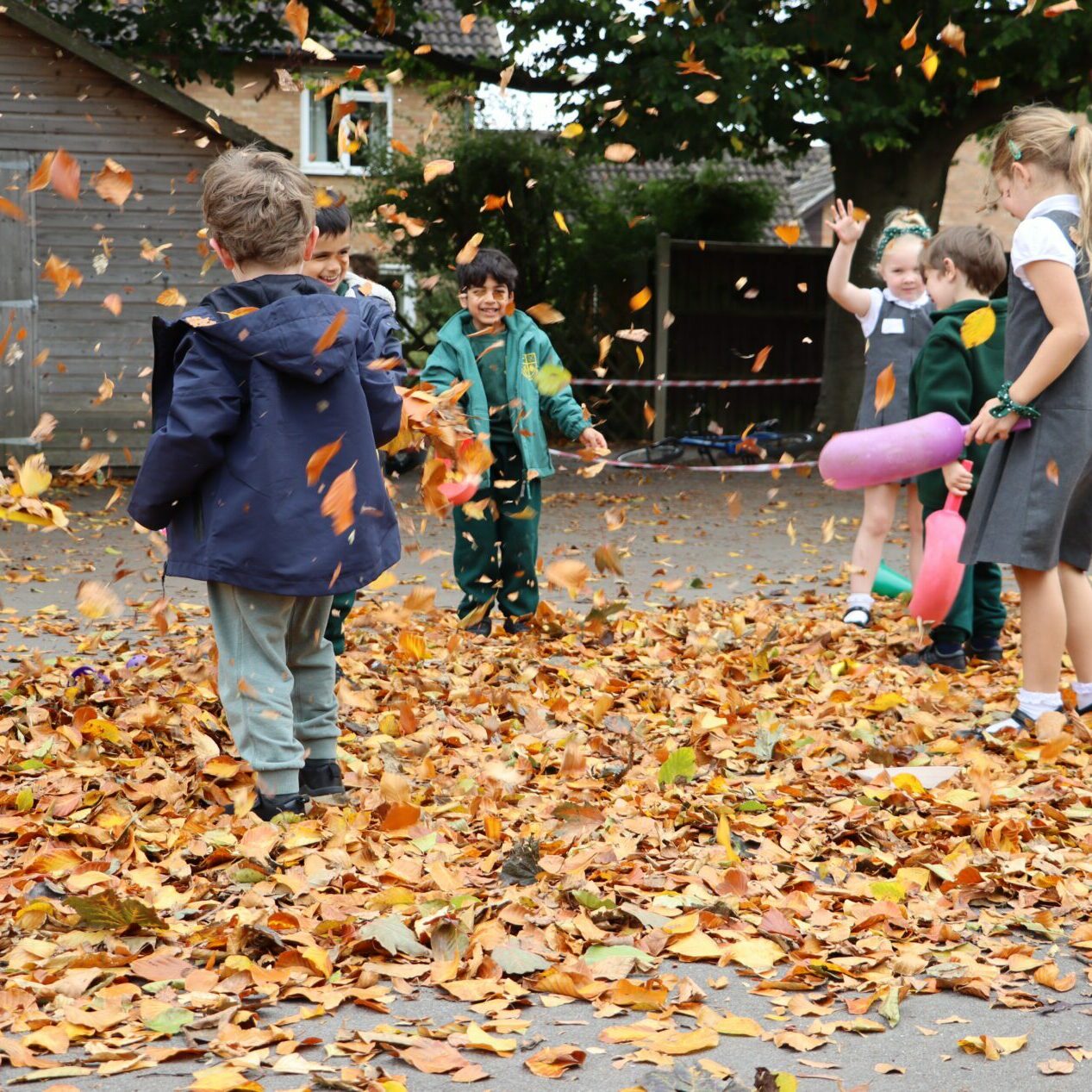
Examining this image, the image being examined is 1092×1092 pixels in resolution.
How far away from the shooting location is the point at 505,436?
23.0ft

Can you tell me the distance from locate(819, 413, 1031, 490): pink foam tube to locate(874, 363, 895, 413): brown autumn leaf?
102cm

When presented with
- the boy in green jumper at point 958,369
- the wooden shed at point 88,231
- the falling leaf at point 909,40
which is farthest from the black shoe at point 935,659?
the wooden shed at point 88,231

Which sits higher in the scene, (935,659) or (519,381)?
(519,381)

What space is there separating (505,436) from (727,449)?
36.8ft

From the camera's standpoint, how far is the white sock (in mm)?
5152

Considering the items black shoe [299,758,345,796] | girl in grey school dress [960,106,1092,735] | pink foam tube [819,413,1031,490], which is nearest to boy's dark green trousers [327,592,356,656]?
black shoe [299,758,345,796]

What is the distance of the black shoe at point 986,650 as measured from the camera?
6695 millimetres

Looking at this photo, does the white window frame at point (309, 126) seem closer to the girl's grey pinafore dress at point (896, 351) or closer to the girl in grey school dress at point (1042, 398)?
the girl's grey pinafore dress at point (896, 351)

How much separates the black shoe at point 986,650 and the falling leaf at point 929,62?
29.7 feet

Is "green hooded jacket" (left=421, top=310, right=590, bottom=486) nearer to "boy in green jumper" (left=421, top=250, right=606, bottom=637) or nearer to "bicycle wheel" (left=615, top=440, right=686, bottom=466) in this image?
"boy in green jumper" (left=421, top=250, right=606, bottom=637)

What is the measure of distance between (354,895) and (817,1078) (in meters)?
1.24

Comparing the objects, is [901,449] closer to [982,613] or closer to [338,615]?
[982,613]

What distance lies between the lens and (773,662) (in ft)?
21.2

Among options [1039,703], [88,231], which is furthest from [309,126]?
[1039,703]
